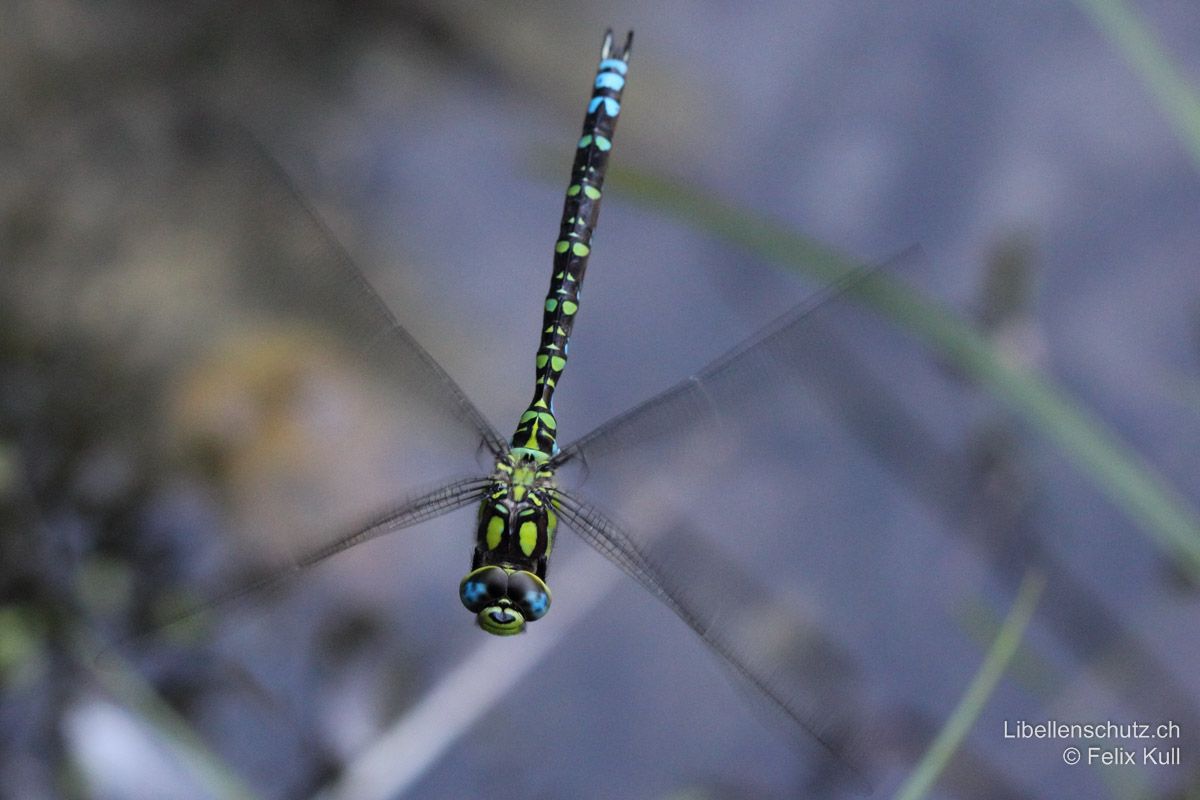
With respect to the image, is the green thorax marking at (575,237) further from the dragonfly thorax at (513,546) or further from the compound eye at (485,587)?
the compound eye at (485,587)

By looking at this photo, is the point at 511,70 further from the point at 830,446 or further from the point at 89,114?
the point at 830,446

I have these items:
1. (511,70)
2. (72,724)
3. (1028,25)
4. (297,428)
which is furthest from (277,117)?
(1028,25)

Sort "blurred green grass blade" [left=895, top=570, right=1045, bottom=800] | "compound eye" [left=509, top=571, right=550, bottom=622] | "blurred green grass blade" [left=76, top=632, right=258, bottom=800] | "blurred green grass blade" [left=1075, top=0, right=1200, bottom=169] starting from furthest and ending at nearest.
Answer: "blurred green grass blade" [left=76, top=632, right=258, bottom=800] < "compound eye" [left=509, top=571, right=550, bottom=622] < "blurred green grass blade" [left=895, top=570, right=1045, bottom=800] < "blurred green grass blade" [left=1075, top=0, right=1200, bottom=169]

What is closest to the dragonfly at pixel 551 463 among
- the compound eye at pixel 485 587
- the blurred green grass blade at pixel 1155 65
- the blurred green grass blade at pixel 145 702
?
the compound eye at pixel 485 587

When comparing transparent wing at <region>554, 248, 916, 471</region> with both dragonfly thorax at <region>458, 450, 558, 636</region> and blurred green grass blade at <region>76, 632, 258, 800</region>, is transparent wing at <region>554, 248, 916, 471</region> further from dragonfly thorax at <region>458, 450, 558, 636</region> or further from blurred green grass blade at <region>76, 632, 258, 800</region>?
blurred green grass blade at <region>76, 632, 258, 800</region>

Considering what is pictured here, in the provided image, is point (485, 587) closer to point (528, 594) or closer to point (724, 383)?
point (528, 594)

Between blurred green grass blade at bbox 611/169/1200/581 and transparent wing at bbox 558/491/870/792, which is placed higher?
blurred green grass blade at bbox 611/169/1200/581

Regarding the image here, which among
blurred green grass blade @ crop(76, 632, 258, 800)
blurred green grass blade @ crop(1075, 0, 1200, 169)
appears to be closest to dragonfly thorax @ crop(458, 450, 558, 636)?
blurred green grass blade @ crop(76, 632, 258, 800)
